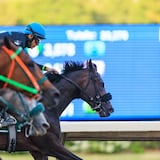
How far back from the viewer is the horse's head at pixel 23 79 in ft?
20.9

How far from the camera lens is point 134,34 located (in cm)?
1108

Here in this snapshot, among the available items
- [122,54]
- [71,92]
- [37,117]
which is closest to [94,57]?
[122,54]

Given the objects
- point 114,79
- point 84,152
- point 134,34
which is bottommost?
point 84,152

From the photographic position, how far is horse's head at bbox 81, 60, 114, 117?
9023 mm

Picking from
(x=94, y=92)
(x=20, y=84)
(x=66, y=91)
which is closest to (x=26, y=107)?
(x=20, y=84)

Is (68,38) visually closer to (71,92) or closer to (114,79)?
(114,79)

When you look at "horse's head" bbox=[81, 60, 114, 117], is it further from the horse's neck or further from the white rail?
the white rail

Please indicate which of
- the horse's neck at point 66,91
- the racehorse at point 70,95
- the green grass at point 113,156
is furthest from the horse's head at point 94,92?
the green grass at point 113,156

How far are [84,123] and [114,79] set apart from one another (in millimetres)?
998

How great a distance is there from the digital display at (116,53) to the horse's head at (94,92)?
1.86 m

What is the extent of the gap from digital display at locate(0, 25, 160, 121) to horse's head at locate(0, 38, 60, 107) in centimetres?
457

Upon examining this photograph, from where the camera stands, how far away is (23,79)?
6387 millimetres

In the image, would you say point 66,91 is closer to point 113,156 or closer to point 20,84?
point 20,84

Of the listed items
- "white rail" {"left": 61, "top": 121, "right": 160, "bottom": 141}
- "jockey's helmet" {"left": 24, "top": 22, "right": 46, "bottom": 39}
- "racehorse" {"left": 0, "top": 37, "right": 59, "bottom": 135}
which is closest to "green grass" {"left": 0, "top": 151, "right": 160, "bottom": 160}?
"white rail" {"left": 61, "top": 121, "right": 160, "bottom": 141}
